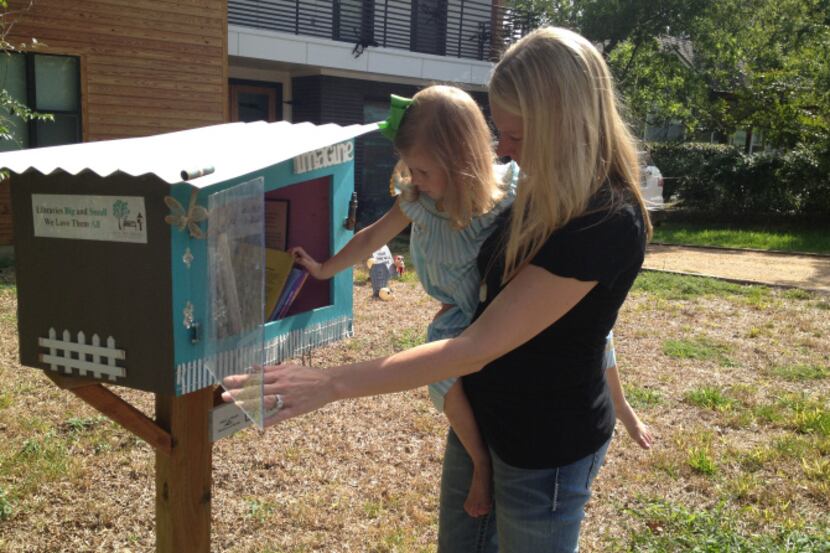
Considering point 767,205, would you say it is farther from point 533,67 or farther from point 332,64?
point 533,67

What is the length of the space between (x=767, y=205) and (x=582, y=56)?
45.9 ft

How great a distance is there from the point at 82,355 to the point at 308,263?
598 mm

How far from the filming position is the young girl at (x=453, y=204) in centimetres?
167

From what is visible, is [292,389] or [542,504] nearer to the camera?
[292,389]

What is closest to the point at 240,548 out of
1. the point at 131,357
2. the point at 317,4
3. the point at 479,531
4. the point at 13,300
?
the point at 479,531

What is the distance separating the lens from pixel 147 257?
1.41 m

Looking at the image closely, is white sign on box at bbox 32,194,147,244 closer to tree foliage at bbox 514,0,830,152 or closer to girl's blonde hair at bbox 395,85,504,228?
girl's blonde hair at bbox 395,85,504,228

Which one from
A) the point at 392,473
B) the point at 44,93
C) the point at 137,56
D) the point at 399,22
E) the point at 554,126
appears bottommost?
the point at 392,473

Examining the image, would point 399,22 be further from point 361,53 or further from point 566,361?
point 566,361

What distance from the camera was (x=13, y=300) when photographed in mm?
6246

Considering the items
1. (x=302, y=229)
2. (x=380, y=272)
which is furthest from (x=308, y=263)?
(x=380, y=272)

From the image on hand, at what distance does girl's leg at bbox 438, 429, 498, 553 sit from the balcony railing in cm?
1051

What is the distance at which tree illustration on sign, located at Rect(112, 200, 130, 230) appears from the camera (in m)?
1.41

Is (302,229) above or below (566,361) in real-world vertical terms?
above
